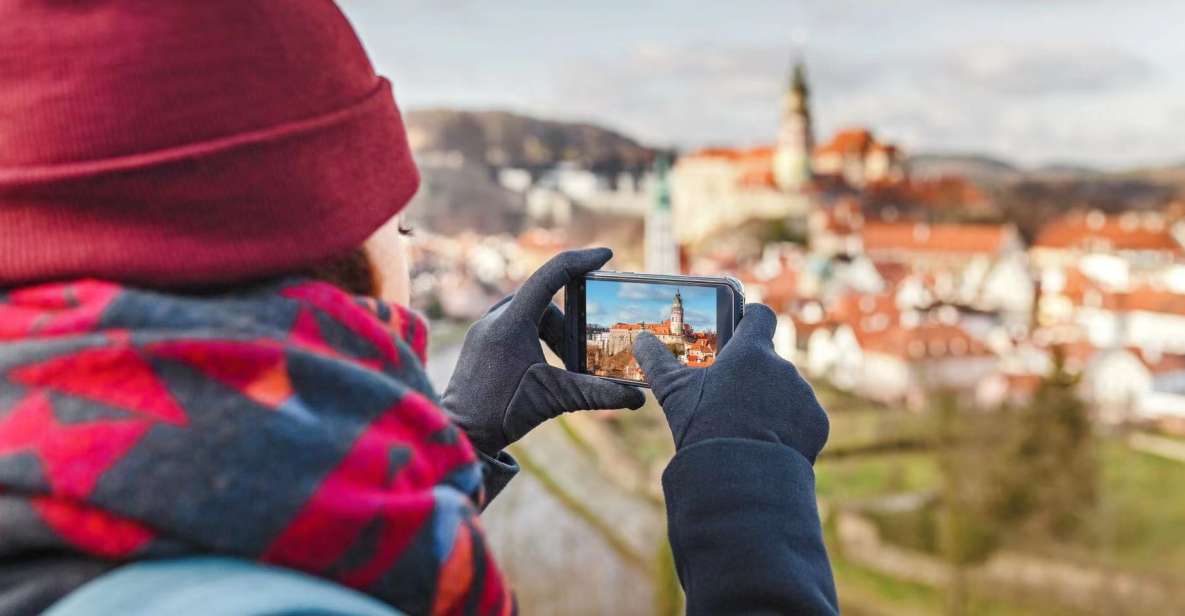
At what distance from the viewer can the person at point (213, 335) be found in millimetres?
388

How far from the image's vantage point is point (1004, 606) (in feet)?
37.1

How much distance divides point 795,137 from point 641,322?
135ft

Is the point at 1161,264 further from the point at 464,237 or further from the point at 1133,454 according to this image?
the point at 464,237

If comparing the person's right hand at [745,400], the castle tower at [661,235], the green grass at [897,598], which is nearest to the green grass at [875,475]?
the green grass at [897,598]

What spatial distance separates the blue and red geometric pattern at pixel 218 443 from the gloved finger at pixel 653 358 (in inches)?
11.8

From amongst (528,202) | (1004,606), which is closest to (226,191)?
(1004,606)

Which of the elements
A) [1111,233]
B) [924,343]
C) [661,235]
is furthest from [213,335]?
[1111,233]

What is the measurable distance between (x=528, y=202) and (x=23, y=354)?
28.6 meters

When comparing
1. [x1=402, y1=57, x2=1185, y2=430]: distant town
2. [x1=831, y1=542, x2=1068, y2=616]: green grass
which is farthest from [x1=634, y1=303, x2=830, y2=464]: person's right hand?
[x1=831, y1=542, x2=1068, y2=616]: green grass

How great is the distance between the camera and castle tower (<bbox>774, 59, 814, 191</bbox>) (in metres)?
39.5

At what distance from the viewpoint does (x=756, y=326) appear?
0.73 meters

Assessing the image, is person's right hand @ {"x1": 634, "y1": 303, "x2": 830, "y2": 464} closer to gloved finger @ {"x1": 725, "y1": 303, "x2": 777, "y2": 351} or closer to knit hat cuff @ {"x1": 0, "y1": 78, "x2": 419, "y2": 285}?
gloved finger @ {"x1": 725, "y1": 303, "x2": 777, "y2": 351}

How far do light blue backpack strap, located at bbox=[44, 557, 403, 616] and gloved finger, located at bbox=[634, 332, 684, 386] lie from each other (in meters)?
0.36

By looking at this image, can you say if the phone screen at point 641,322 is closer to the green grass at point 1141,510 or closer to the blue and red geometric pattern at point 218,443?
the blue and red geometric pattern at point 218,443
